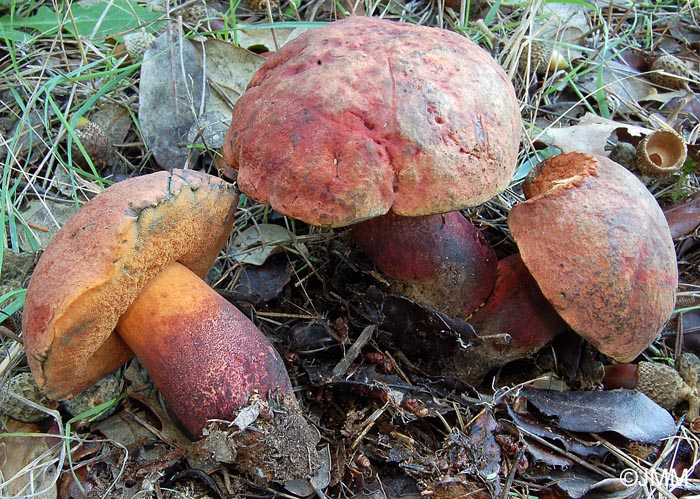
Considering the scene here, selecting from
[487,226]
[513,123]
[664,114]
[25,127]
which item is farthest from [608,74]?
[25,127]

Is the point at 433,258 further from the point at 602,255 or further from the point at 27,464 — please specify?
the point at 27,464

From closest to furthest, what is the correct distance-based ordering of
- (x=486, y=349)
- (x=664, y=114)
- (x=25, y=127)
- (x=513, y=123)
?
(x=513, y=123)
(x=486, y=349)
(x=25, y=127)
(x=664, y=114)

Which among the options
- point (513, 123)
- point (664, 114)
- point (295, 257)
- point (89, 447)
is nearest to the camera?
point (513, 123)

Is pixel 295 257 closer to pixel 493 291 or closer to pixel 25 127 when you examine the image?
pixel 493 291

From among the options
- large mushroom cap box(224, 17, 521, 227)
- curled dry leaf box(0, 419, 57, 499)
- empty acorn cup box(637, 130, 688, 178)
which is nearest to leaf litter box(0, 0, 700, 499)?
curled dry leaf box(0, 419, 57, 499)

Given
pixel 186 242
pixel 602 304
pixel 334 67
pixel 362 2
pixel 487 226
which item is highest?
pixel 334 67

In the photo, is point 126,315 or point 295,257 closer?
point 126,315

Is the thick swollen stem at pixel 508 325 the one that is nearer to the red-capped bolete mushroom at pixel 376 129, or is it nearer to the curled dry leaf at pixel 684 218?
the red-capped bolete mushroom at pixel 376 129
